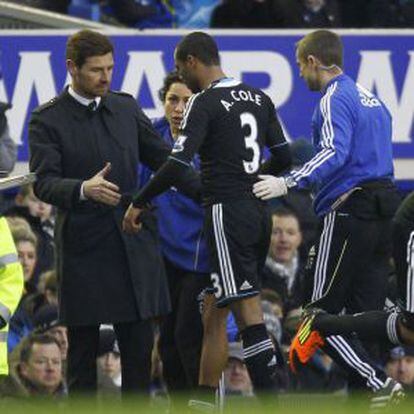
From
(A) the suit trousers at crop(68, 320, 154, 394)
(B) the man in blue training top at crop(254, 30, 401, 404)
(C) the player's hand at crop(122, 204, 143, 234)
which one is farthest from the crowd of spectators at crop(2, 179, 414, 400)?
(C) the player's hand at crop(122, 204, 143, 234)

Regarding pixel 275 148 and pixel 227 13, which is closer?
pixel 275 148

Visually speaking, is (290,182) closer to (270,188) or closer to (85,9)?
(270,188)

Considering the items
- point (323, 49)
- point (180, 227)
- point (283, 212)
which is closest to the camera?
point (323, 49)

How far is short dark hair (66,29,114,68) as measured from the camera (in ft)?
39.2

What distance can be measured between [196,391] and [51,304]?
2.72m

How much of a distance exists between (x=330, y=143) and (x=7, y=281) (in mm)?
2012

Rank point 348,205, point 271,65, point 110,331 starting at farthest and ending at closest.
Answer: point 271,65 < point 110,331 < point 348,205

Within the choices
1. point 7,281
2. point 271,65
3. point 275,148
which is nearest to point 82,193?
point 7,281

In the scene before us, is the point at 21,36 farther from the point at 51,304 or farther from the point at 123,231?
the point at 123,231

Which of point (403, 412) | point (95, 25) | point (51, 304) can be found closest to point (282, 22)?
point (95, 25)

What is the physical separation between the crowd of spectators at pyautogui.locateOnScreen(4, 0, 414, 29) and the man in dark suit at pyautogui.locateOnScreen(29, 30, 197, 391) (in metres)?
5.28

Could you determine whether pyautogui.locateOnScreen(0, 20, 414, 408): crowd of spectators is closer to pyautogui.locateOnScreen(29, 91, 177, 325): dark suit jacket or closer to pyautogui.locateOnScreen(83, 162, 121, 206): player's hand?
pyautogui.locateOnScreen(29, 91, 177, 325): dark suit jacket

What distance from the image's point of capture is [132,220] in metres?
11.8

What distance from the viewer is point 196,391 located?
1249cm
